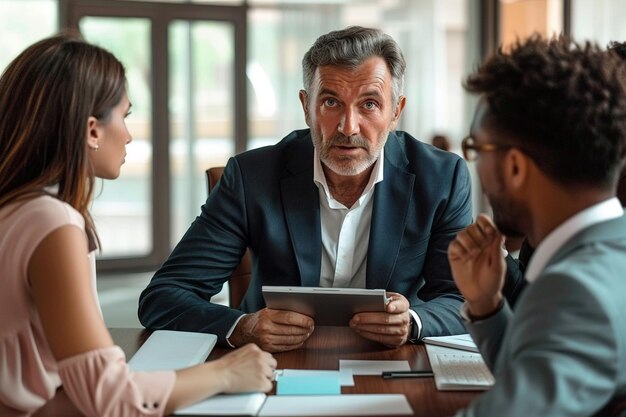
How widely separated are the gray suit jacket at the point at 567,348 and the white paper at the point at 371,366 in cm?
53

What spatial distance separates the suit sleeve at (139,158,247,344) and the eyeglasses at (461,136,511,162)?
0.85 metres

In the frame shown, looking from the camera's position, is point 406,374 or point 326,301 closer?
point 406,374

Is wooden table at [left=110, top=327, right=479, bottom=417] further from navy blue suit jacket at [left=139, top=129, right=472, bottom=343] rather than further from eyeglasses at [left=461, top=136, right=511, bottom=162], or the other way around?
eyeglasses at [left=461, top=136, right=511, bottom=162]

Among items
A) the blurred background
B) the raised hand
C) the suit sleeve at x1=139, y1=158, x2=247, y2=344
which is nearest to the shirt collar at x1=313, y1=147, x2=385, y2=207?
the suit sleeve at x1=139, y1=158, x2=247, y2=344

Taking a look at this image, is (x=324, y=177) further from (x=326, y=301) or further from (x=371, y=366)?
(x=371, y=366)

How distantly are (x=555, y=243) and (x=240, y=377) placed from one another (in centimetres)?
61

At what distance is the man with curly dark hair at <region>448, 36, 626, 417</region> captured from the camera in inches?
46.0

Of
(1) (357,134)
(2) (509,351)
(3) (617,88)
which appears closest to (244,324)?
(1) (357,134)

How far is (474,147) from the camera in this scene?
1.45 metres

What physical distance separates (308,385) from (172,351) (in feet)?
1.16

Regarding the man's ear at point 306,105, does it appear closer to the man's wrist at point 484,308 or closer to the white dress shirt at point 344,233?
the white dress shirt at point 344,233

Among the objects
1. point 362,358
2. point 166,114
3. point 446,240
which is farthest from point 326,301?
point 166,114

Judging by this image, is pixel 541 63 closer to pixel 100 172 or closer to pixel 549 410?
pixel 549 410

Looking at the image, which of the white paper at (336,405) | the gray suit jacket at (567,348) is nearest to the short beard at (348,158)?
the white paper at (336,405)
